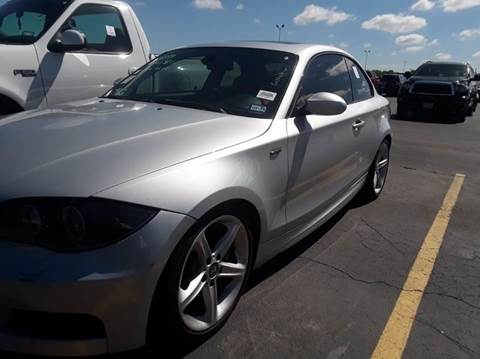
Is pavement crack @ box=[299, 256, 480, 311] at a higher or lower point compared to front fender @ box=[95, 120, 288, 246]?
lower

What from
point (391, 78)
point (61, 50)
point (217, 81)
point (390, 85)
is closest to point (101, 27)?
point (61, 50)

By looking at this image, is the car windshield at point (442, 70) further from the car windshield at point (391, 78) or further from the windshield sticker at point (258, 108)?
the car windshield at point (391, 78)

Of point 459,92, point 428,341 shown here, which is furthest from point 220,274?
point 459,92

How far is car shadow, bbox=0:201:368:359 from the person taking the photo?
2.26 m

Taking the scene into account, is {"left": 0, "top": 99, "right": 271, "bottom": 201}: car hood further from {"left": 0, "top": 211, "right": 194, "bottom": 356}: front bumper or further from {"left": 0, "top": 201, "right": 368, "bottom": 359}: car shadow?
{"left": 0, "top": 201, "right": 368, "bottom": 359}: car shadow

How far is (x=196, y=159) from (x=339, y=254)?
1832 mm

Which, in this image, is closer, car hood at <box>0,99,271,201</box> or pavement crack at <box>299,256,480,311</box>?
car hood at <box>0,99,271,201</box>

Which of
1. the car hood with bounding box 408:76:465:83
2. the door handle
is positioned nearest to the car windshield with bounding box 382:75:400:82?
the car hood with bounding box 408:76:465:83

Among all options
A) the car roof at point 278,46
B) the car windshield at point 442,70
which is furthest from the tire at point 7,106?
the car windshield at point 442,70

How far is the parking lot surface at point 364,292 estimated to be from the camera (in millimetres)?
2496

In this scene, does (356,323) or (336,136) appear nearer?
(356,323)

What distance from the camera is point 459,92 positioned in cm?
1370

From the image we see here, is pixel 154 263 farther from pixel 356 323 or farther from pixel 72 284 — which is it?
pixel 356 323

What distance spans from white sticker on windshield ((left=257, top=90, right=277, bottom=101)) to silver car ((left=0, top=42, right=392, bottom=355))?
0.01 m
